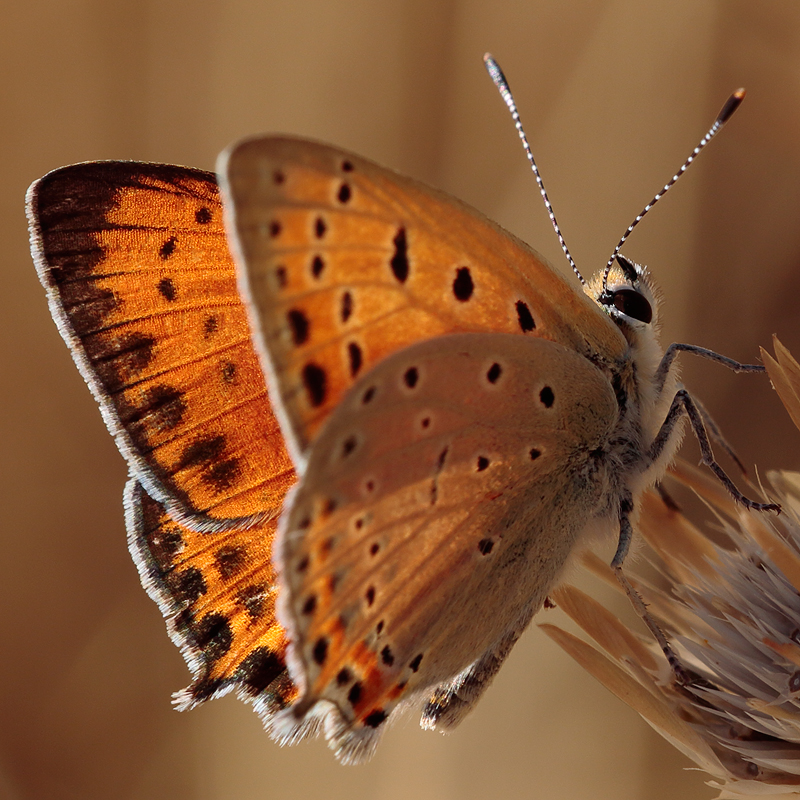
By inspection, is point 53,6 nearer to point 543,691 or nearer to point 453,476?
point 453,476

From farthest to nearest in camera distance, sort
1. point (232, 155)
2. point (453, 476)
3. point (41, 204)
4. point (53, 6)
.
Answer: point (53, 6), point (41, 204), point (453, 476), point (232, 155)

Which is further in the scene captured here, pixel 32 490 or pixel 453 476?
pixel 32 490

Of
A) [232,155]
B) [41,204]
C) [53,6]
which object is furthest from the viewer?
[53,6]

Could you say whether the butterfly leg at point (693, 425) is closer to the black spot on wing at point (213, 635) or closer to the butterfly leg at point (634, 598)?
the butterfly leg at point (634, 598)

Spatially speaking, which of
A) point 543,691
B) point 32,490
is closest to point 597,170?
point 543,691

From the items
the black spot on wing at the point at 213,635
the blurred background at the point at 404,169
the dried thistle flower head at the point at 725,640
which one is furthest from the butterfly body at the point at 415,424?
the blurred background at the point at 404,169

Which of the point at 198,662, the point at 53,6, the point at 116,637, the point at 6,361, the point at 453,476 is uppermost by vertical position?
the point at 53,6

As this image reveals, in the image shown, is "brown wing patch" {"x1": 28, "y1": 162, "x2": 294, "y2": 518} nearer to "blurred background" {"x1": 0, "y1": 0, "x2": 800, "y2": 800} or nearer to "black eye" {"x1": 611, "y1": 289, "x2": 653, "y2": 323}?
"black eye" {"x1": 611, "y1": 289, "x2": 653, "y2": 323}
